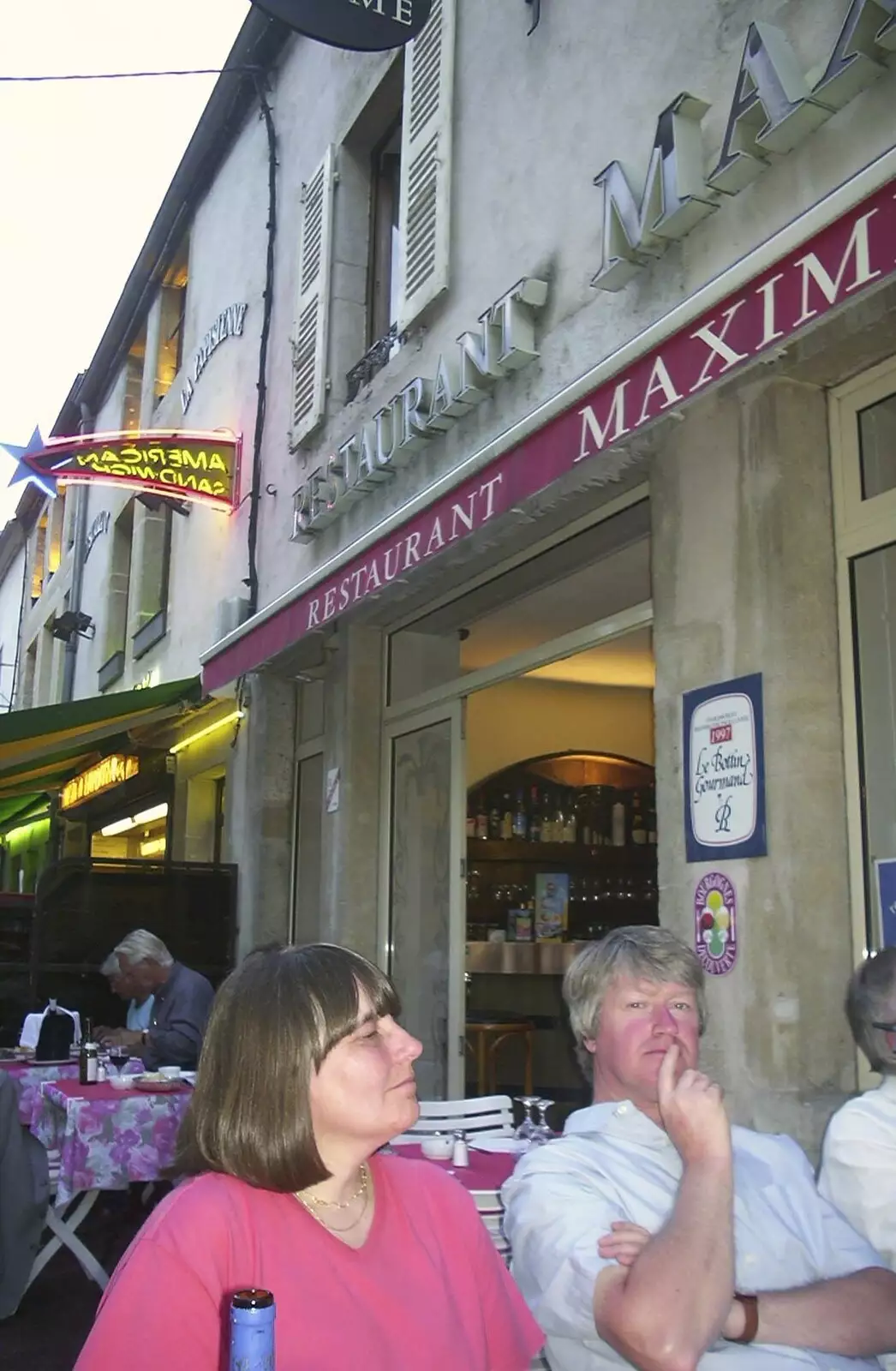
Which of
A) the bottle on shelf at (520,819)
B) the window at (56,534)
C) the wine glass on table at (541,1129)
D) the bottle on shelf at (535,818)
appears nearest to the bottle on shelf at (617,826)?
the bottle on shelf at (535,818)

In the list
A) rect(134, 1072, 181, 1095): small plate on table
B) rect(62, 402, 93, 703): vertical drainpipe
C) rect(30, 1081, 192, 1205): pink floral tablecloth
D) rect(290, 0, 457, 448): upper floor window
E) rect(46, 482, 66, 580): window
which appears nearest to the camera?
rect(30, 1081, 192, 1205): pink floral tablecloth

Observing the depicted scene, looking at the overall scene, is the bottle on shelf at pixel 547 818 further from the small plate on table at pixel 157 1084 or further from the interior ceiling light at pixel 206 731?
the small plate on table at pixel 157 1084

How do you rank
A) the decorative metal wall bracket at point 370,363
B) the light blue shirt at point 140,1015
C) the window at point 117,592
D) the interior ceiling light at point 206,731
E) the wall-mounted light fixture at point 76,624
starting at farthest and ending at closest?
1. the wall-mounted light fixture at point 76,624
2. the window at point 117,592
3. the interior ceiling light at point 206,731
4. the decorative metal wall bracket at point 370,363
5. the light blue shirt at point 140,1015

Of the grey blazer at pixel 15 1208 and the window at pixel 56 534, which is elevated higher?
the window at pixel 56 534

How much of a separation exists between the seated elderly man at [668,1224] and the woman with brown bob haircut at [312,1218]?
16cm

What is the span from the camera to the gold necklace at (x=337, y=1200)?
1725 millimetres

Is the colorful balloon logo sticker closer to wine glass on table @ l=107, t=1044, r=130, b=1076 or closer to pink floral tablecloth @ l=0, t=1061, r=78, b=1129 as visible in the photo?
pink floral tablecloth @ l=0, t=1061, r=78, b=1129

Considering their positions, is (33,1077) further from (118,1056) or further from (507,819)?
(507,819)

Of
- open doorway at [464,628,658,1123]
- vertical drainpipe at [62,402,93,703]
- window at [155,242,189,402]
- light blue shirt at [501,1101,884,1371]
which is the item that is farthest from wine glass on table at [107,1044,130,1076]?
vertical drainpipe at [62,402,93,703]

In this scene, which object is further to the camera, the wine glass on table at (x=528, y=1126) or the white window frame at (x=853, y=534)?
the white window frame at (x=853, y=534)

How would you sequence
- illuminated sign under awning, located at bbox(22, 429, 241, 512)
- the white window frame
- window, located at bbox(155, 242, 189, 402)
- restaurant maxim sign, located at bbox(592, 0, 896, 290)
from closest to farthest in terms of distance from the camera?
restaurant maxim sign, located at bbox(592, 0, 896, 290) < the white window frame < illuminated sign under awning, located at bbox(22, 429, 241, 512) < window, located at bbox(155, 242, 189, 402)

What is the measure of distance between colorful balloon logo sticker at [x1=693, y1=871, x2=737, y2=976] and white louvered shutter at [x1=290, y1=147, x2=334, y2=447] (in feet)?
A: 15.6

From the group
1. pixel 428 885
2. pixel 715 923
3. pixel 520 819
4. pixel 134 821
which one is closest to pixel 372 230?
pixel 428 885

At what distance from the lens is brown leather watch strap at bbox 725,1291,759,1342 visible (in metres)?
1.96
